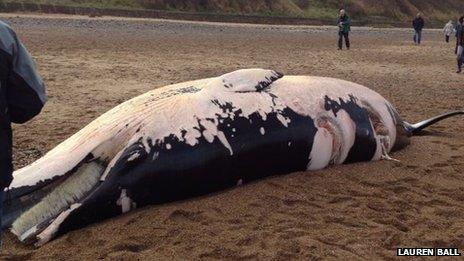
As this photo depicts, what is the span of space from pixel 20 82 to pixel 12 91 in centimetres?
8

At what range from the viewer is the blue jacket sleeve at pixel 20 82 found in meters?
2.79

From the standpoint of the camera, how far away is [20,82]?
289 cm

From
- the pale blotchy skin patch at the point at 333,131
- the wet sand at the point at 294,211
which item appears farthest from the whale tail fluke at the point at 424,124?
the pale blotchy skin patch at the point at 333,131

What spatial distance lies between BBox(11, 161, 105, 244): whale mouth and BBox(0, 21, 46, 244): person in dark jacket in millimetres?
1436

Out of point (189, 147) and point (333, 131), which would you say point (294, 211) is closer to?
point (189, 147)

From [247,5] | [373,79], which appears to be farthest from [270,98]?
[247,5]

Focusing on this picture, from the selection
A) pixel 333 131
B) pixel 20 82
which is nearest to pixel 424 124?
pixel 333 131

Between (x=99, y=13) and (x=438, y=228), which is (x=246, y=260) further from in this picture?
(x=99, y=13)

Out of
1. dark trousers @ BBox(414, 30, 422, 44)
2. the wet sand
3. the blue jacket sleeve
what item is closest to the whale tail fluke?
the wet sand

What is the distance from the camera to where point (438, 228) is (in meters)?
4.61

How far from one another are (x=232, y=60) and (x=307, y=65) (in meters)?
2.61

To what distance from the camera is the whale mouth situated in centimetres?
427

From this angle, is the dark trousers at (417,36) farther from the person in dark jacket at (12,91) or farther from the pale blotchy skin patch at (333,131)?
the person in dark jacket at (12,91)

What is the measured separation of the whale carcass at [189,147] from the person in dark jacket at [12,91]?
1.04 m
